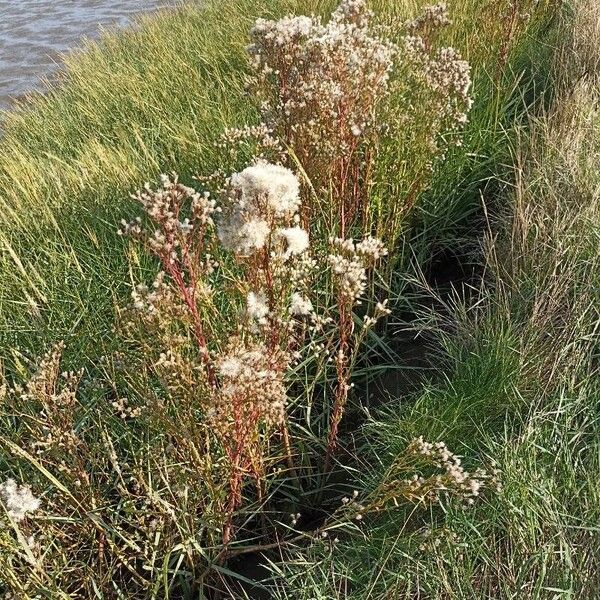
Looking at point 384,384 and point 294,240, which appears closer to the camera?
point 294,240

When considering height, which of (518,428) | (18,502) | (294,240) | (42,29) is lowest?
(518,428)

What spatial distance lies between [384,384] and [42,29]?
8870 mm

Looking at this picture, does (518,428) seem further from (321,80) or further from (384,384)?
(321,80)

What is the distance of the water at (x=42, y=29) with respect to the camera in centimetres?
790

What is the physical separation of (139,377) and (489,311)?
1.25 meters

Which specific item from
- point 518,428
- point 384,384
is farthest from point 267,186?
point 384,384

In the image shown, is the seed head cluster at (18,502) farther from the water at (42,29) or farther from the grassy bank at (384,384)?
the water at (42,29)

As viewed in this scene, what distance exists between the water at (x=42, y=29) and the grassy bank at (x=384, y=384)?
4.41 metres

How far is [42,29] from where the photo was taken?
9.42 metres

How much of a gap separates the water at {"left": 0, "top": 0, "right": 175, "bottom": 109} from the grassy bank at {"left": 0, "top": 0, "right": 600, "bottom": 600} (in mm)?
4415

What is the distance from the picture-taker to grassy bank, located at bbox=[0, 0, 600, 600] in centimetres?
175

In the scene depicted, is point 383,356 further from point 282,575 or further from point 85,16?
A: point 85,16

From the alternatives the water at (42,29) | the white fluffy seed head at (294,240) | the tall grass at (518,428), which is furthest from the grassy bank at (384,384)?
the water at (42,29)

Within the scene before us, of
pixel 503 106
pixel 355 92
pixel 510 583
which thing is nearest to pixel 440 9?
pixel 503 106
